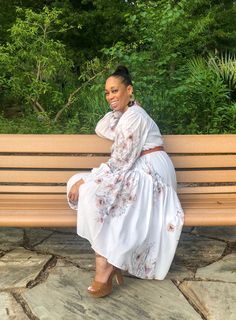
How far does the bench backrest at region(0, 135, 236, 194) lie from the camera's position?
3.77 metres

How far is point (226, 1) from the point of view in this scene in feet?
45.7

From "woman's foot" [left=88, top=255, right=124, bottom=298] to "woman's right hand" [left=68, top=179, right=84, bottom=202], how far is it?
39 cm

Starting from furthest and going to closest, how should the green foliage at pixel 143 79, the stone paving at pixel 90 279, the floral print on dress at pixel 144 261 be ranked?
the green foliage at pixel 143 79
the floral print on dress at pixel 144 261
the stone paving at pixel 90 279

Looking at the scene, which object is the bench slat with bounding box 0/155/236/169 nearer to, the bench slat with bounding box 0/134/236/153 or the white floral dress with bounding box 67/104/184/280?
the bench slat with bounding box 0/134/236/153

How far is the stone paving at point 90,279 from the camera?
2.86m

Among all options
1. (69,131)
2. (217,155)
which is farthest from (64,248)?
(69,131)

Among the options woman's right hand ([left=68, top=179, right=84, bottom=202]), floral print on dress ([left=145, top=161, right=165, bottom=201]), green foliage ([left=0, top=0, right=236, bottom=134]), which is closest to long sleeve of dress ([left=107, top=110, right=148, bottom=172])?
floral print on dress ([left=145, top=161, right=165, bottom=201])

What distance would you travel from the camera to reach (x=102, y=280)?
3.01 m

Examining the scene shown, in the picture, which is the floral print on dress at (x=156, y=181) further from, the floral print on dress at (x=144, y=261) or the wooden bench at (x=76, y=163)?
the wooden bench at (x=76, y=163)

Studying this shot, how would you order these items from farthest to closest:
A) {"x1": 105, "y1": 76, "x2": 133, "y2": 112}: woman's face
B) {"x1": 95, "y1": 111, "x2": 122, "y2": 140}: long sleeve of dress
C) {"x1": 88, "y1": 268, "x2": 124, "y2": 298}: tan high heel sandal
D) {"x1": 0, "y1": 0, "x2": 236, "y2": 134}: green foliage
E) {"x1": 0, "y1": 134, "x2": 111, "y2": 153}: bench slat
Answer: {"x1": 0, "y1": 0, "x2": 236, "y2": 134}: green foliage, {"x1": 0, "y1": 134, "x2": 111, "y2": 153}: bench slat, {"x1": 95, "y1": 111, "x2": 122, "y2": 140}: long sleeve of dress, {"x1": 105, "y1": 76, "x2": 133, "y2": 112}: woman's face, {"x1": 88, "y1": 268, "x2": 124, "y2": 298}: tan high heel sandal

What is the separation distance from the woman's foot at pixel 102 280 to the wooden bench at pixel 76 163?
76 centimetres

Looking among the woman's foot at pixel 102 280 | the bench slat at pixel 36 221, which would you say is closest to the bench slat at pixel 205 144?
the bench slat at pixel 36 221

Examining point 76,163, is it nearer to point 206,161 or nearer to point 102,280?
point 206,161

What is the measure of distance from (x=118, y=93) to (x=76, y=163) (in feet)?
2.51
